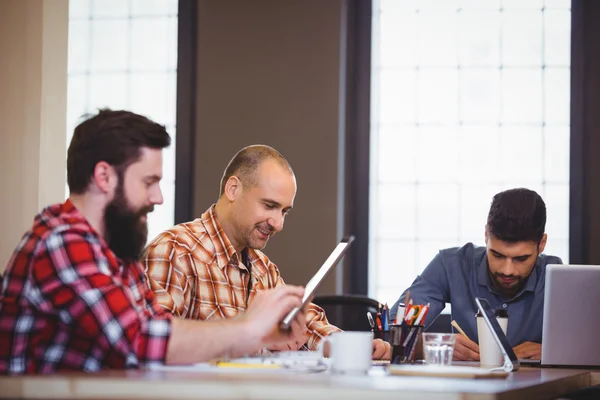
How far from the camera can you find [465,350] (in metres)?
2.70

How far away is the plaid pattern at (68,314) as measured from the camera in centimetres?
164

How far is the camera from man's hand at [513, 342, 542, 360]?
2.79 metres

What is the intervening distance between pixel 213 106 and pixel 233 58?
0.27 metres

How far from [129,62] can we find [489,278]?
2.47 m

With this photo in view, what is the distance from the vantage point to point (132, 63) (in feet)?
15.5

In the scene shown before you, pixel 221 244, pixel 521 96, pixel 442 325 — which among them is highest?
pixel 521 96

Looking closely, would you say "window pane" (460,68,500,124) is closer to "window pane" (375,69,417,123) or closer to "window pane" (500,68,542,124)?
"window pane" (500,68,542,124)

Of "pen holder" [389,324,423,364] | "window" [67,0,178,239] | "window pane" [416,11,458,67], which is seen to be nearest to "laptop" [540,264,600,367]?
"pen holder" [389,324,423,364]

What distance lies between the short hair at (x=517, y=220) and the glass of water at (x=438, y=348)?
0.99 meters

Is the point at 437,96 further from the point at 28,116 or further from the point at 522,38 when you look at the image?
the point at 28,116

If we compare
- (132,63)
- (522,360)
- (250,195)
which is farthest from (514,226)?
(132,63)

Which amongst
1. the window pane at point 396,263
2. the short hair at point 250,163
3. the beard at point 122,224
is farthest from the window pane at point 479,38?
the beard at point 122,224

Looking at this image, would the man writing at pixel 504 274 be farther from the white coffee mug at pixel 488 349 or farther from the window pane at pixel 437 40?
the window pane at pixel 437 40

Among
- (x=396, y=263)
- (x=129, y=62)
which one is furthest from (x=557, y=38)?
(x=129, y=62)
